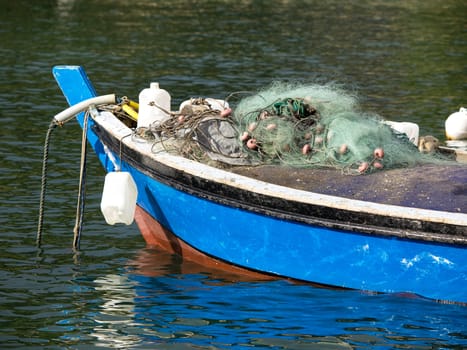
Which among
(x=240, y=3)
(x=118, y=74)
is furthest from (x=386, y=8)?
(x=118, y=74)

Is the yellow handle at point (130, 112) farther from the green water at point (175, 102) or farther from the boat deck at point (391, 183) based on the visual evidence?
the boat deck at point (391, 183)

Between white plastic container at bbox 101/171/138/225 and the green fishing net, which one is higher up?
the green fishing net

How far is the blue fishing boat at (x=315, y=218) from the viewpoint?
8.66 m

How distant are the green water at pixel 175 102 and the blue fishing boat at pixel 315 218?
9.7 inches

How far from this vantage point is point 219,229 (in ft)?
32.3

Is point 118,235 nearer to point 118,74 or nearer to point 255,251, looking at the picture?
point 255,251

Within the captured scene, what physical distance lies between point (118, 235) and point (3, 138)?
5.21m

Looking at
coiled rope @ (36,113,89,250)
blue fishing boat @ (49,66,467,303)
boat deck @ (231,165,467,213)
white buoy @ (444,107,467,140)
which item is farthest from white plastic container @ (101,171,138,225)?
white buoy @ (444,107,467,140)

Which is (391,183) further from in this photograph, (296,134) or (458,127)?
(458,127)

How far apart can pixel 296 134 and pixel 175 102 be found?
10.3 m

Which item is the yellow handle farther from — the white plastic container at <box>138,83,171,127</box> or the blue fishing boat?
the blue fishing boat

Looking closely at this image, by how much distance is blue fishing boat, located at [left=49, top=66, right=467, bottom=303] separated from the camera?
8664mm

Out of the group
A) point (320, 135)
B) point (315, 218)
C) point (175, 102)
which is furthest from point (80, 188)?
point (175, 102)

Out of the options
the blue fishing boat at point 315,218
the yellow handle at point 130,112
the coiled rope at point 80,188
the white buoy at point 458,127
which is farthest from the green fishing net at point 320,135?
the white buoy at point 458,127
